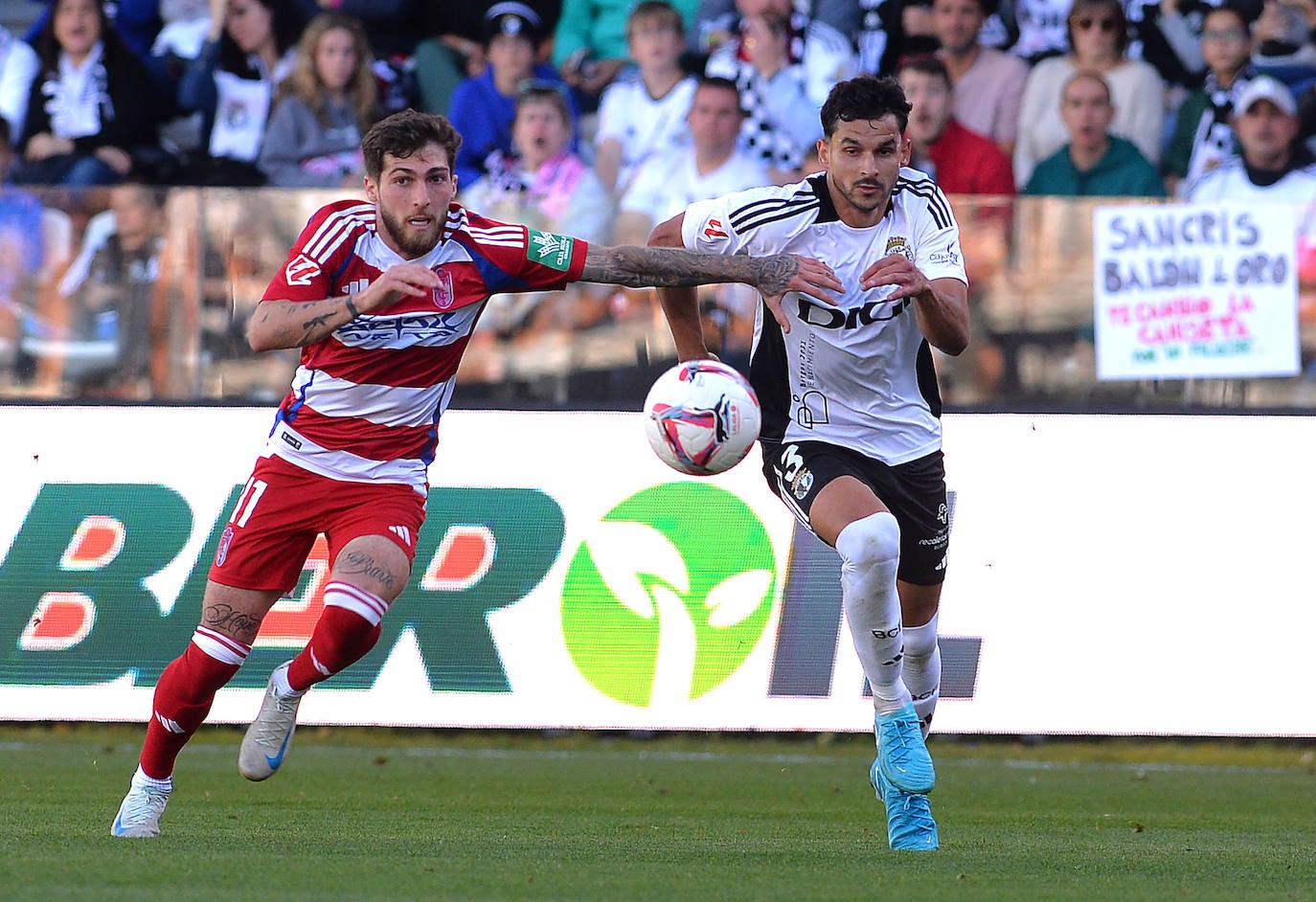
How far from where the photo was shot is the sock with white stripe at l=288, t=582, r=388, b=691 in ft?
20.5

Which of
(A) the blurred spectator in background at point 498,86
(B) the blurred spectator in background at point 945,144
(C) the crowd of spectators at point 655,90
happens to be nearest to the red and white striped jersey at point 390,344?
(C) the crowd of spectators at point 655,90

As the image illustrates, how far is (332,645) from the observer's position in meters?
→ 6.31

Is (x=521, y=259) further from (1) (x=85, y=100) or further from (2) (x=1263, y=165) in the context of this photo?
(1) (x=85, y=100)

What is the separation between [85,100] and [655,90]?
376 centimetres

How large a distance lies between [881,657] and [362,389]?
199 centimetres

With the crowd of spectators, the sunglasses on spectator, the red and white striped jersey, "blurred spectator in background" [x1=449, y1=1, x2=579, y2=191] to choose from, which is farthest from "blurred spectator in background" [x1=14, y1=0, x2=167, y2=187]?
the red and white striped jersey

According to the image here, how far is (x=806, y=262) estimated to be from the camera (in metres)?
6.56

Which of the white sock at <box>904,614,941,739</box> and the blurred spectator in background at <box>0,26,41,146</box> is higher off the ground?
the blurred spectator in background at <box>0,26,41,146</box>

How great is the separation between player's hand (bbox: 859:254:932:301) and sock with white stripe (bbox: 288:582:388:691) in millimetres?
1927

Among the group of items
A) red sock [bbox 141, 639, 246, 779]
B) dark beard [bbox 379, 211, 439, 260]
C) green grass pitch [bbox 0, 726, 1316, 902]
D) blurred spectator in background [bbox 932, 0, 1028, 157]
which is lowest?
green grass pitch [bbox 0, 726, 1316, 902]

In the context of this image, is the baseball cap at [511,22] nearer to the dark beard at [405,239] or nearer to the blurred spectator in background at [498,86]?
the blurred spectator in background at [498,86]

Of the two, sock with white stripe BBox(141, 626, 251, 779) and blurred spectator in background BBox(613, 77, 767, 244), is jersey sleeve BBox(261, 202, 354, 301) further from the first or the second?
blurred spectator in background BBox(613, 77, 767, 244)

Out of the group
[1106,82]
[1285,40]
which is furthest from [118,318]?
[1285,40]

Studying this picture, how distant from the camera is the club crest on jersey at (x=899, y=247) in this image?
22.1 feet
